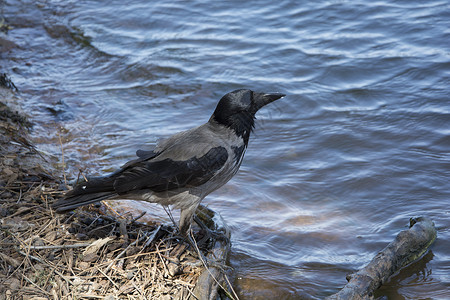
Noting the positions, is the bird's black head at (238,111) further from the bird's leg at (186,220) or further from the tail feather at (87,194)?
the tail feather at (87,194)

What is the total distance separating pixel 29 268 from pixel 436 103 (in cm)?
605

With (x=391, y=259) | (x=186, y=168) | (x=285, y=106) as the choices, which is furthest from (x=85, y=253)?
(x=285, y=106)

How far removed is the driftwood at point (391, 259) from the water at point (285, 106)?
166 mm

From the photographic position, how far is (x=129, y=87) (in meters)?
8.93

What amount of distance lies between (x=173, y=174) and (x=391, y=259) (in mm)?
1947

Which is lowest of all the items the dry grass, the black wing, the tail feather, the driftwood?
the driftwood

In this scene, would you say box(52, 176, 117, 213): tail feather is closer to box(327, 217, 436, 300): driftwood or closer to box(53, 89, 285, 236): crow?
box(53, 89, 285, 236): crow

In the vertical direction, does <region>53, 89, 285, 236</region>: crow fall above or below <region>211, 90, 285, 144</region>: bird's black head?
below

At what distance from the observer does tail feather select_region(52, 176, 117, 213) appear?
4141mm

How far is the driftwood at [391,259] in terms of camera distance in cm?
387

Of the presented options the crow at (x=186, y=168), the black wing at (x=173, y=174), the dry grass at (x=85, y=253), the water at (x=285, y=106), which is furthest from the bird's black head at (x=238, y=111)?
the water at (x=285, y=106)

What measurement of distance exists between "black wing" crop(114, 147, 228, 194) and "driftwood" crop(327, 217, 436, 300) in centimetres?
138

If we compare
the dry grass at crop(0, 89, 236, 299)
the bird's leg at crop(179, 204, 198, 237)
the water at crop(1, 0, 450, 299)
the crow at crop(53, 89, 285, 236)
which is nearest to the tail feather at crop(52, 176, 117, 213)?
the crow at crop(53, 89, 285, 236)

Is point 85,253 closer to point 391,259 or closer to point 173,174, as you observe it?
point 173,174
